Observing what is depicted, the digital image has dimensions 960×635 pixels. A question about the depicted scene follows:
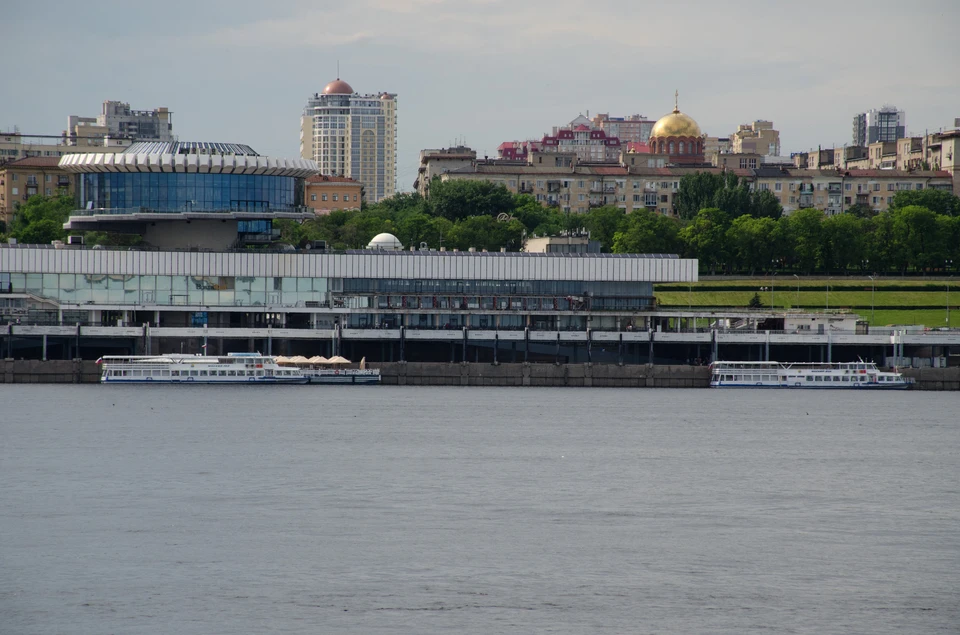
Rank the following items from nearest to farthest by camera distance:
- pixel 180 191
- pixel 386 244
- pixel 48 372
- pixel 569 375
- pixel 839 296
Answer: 1. pixel 48 372
2. pixel 569 375
3. pixel 180 191
4. pixel 386 244
5. pixel 839 296

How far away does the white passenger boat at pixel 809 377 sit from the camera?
125m

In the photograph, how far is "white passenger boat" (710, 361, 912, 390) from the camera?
125125 mm

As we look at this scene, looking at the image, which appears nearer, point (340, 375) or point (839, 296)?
point (340, 375)

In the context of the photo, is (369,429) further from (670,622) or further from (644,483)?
(670,622)

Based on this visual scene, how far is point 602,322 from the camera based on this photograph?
138625mm

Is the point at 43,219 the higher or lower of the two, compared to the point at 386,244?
higher

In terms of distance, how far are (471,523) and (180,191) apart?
3387 inches

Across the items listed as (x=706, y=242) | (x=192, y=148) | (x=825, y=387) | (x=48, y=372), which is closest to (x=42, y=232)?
(x=192, y=148)

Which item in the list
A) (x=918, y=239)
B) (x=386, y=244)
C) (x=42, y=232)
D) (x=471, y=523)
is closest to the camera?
(x=471, y=523)

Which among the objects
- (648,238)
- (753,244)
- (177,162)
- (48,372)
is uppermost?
(177,162)

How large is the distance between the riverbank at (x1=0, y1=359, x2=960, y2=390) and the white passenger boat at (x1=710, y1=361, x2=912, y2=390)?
1.52 metres

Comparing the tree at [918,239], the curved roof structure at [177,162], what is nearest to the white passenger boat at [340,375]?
the curved roof structure at [177,162]

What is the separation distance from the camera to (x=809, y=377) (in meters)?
127

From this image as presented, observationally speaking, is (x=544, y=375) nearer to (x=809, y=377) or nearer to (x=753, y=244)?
(x=809, y=377)
